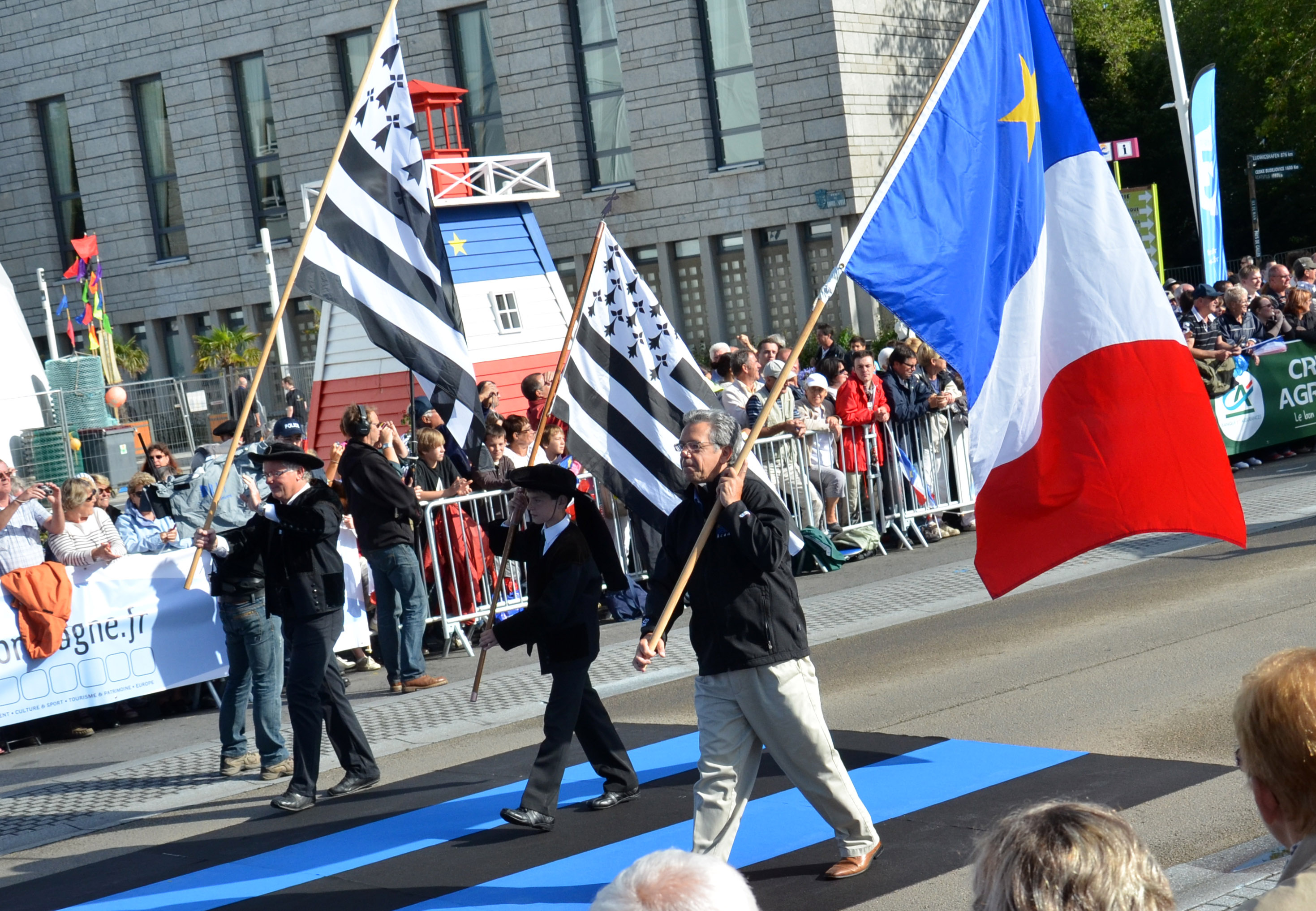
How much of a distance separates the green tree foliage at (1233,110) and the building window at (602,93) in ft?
55.3

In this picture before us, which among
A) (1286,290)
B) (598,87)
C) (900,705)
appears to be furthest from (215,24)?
(900,705)

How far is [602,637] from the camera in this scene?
12172 millimetres

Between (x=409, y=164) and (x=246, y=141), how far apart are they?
28.1m

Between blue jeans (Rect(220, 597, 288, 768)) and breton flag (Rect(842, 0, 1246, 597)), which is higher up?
breton flag (Rect(842, 0, 1246, 597))

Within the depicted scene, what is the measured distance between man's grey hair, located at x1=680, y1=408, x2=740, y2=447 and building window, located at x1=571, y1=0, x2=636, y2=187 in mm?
24899

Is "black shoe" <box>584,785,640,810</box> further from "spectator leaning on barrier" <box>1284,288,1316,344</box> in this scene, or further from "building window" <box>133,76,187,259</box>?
"building window" <box>133,76,187,259</box>

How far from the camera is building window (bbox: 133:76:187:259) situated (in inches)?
1436

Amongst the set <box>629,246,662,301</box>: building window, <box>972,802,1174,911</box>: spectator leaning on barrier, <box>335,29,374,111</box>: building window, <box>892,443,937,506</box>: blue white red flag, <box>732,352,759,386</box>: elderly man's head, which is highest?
<box>335,29,374,111</box>: building window

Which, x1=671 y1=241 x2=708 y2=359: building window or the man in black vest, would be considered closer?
the man in black vest

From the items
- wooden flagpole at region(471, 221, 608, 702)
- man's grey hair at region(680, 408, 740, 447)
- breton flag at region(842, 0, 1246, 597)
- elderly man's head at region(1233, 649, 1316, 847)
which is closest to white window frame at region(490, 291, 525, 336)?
wooden flagpole at region(471, 221, 608, 702)

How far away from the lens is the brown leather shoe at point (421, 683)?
Answer: 1078 cm

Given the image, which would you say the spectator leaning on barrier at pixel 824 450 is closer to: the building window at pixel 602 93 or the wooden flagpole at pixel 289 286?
the wooden flagpole at pixel 289 286

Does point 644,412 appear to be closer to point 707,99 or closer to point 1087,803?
point 1087,803

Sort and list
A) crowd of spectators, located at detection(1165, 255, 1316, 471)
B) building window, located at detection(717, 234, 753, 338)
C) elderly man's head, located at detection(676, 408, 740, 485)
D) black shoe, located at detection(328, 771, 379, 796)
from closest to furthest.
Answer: elderly man's head, located at detection(676, 408, 740, 485) < black shoe, located at detection(328, 771, 379, 796) < crowd of spectators, located at detection(1165, 255, 1316, 471) < building window, located at detection(717, 234, 753, 338)
